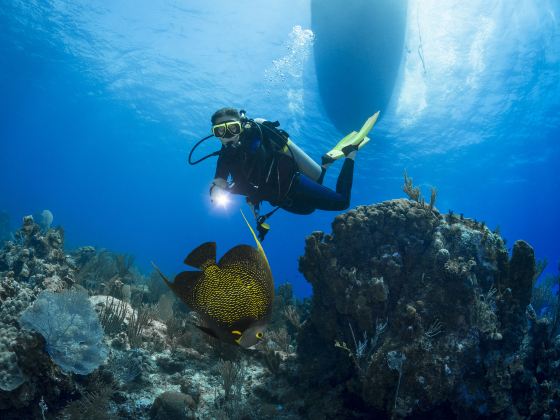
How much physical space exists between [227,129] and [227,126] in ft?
0.19

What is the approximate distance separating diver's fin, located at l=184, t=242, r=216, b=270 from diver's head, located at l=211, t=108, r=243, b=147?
3.70m

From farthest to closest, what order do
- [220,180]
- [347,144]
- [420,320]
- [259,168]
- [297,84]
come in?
[297,84] → [347,144] → [259,168] → [220,180] → [420,320]

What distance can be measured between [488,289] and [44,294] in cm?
607

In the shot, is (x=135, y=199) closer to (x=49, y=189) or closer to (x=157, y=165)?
(x=49, y=189)

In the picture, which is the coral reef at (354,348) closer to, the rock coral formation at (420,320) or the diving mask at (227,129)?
the rock coral formation at (420,320)

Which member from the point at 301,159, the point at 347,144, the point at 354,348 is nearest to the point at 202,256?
the point at 354,348

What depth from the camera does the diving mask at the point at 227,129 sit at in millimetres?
5172

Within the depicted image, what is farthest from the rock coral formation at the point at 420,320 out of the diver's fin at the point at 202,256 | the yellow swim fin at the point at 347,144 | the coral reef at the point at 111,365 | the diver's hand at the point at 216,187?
the diver's fin at the point at 202,256

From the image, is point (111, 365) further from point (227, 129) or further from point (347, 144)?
point (347, 144)

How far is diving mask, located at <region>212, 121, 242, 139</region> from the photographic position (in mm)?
5172

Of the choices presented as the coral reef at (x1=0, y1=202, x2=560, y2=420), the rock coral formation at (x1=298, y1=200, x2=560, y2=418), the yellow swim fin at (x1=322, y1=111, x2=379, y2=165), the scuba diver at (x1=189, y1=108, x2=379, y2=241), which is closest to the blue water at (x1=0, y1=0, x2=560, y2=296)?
the yellow swim fin at (x1=322, y1=111, x2=379, y2=165)

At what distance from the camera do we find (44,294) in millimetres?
4012

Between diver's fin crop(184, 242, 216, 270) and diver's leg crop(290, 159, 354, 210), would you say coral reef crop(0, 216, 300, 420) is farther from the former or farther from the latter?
diver's leg crop(290, 159, 354, 210)

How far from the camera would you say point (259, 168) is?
5555 mm
